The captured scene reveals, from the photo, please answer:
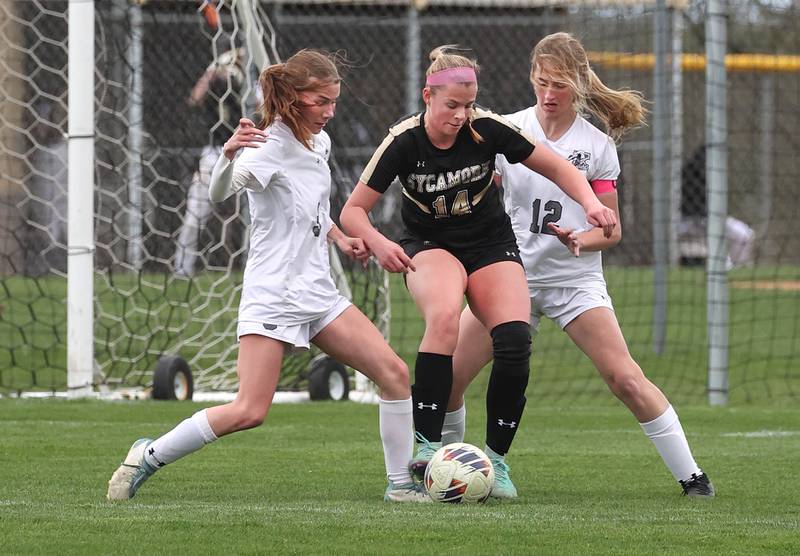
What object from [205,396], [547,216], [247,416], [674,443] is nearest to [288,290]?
[247,416]

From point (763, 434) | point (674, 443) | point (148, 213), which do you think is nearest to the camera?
point (674, 443)

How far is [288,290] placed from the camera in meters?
5.42

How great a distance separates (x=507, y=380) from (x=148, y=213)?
20.2 ft

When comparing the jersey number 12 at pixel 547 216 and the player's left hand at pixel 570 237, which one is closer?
the player's left hand at pixel 570 237

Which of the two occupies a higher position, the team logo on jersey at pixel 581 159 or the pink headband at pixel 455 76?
the pink headband at pixel 455 76

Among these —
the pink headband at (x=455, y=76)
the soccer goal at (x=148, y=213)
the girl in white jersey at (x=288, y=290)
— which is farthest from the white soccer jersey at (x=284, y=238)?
the soccer goal at (x=148, y=213)

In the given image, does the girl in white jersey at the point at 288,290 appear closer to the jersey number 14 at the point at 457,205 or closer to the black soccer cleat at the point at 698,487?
the jersey number 14 at the point at 457,205

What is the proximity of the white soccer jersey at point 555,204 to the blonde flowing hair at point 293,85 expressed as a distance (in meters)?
0.94

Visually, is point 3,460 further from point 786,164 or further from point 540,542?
point 786,164

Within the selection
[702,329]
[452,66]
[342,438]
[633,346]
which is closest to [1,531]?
[452,66]

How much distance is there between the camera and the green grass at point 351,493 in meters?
4.52

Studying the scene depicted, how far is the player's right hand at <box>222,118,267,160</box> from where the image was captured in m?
5.29

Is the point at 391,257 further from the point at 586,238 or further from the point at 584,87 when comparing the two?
the point at 584,87

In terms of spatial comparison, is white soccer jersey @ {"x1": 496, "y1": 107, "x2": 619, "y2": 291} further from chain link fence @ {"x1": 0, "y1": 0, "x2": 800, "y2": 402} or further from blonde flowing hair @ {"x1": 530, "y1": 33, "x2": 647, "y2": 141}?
chain link fence @ {"x1": 0, "y1": 0, "x2": 800, "y2": 402}
